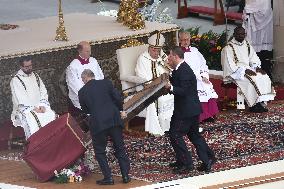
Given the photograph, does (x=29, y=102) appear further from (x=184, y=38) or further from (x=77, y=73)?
(x=184, y=38)

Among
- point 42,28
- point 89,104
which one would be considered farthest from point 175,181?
point 42,28

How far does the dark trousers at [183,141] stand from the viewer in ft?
47.6

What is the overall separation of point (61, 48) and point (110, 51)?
1.09 metres

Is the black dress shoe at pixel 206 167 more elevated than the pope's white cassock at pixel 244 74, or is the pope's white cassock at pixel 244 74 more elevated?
the pope's white cassock at pixel 244 74

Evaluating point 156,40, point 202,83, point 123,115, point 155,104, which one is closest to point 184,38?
point 156,40

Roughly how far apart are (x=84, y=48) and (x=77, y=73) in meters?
0.49

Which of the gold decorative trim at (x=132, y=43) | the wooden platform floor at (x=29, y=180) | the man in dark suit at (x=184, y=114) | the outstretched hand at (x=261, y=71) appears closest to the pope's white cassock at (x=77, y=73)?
the gold decorative trim at (x=132, y=43)

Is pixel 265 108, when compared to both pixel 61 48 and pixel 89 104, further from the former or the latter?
pixel 89 104

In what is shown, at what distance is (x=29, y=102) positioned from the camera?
1614cm

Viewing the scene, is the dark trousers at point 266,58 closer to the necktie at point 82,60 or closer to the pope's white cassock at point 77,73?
the pope's white cassock at point 77,73

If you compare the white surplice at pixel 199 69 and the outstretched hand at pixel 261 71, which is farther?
the outstretched hand at pixel 261 71

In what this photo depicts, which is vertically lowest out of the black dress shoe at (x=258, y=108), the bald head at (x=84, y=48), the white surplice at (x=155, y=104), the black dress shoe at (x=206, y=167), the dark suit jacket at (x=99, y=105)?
the black dress shoe at (x=258, y=108)

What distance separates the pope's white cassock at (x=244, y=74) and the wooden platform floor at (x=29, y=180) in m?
3.75

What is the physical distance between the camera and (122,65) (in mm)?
17109
